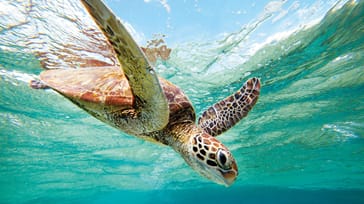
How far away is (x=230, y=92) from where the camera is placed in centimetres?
980

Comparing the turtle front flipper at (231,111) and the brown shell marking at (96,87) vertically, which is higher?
the brown shell marking at (96,87)

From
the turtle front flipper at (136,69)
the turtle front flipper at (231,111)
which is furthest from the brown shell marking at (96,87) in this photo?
the turtle front flipper at (231,111)

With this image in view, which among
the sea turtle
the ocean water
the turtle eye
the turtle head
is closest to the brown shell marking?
the sea turtle

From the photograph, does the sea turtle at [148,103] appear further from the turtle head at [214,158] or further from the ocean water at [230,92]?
the ocean water at [230,92]

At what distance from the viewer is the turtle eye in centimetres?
237

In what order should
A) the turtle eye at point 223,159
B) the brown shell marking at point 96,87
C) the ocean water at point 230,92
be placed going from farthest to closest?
the ocean water at point 230,92 → the brown shell marking at point 96,87 → the turtle eye at point 223,159

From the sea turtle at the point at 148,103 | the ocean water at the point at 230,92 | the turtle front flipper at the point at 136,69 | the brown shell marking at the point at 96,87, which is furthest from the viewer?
the ocean water at the point at 230,92

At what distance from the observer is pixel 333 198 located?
3788cm

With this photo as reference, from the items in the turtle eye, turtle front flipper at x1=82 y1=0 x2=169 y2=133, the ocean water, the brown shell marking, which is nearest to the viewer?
turtle front flipper at x1=82 y1=0 x2=169 y2=133

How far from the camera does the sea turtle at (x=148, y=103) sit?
7.16 feet

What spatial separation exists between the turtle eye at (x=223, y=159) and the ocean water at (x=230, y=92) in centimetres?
465

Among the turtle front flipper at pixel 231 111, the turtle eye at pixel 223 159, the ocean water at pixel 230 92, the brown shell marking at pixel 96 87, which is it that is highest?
the ocean water at pixel 230 92

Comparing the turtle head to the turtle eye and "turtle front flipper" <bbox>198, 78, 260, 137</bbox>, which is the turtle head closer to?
the turtle eye

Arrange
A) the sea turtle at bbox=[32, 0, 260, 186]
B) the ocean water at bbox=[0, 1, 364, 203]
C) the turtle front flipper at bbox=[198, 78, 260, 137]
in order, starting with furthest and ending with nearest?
the ocean water at bbox=[0, 1, 364, 203], the turtle front flipper at bbox=[198, 78, 260, 137], the sea turtle at bbox=[32, 0, 260, 186]
